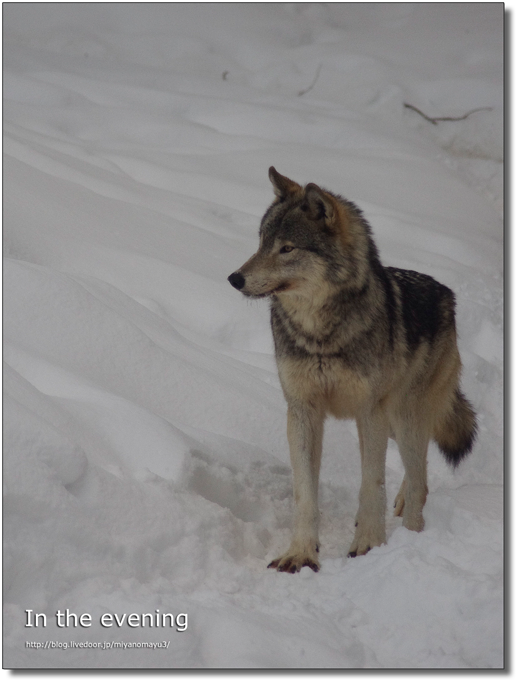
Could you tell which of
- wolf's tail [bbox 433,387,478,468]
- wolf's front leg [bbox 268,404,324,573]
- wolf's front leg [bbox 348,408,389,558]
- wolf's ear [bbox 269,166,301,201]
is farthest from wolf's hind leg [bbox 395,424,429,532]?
wolf's ear [bbox 269,166,301,201]

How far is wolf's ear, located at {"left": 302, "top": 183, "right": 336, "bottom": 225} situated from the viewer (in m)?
3.32

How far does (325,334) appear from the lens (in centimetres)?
338

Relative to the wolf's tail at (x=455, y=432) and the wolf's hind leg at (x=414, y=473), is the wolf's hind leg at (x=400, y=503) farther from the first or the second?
the wolf's tail at (x=455, y=432)

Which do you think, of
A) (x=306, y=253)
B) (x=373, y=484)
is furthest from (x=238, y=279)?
(x=373, y=484)

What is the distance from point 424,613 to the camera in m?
2.61

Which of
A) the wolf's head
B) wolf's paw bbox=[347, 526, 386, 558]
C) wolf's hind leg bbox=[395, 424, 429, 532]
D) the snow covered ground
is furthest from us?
wolf's hind leg bbox=[395, 424, 429, 532]

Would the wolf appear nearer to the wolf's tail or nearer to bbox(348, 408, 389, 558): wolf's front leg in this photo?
bbox(348, 408, 389, 558): wolf's front leg

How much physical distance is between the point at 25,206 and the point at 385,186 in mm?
4731

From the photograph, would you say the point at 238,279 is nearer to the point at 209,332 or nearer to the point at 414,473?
the point at 414,473

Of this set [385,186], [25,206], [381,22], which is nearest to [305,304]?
[25,206]

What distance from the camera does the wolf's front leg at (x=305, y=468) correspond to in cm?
334

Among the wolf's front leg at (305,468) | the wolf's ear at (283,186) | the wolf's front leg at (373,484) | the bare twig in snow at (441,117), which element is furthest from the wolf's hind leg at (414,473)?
the bare twig in snow at (441,117)

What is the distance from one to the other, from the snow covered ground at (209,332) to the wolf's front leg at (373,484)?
220 millimetres

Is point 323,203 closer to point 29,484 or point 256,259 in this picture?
point 256,259
